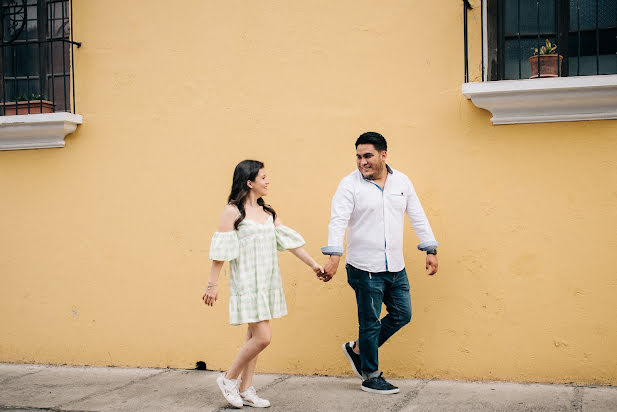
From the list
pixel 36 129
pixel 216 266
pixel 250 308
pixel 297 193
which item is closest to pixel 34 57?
pixel 36 129

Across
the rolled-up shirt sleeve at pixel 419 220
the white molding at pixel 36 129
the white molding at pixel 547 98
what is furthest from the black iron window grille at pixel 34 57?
the white molding at pixel 547 98

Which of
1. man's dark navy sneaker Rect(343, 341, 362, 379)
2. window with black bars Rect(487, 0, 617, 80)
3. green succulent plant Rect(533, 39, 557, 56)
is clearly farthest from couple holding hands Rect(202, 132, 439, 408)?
green succulent plant Rect(533, 39, 557, 56)

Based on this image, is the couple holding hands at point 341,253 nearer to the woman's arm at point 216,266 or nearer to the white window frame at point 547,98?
the woman's arm at point 216,266

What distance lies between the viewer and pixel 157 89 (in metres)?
6.04

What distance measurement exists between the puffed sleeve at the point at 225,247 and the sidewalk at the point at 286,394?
3.40 feet

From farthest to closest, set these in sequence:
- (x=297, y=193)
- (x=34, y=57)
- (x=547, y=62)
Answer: (x=34, y=57)
(x=297, y=193)
(x=547, y=62)

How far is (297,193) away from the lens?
5711 millimetres

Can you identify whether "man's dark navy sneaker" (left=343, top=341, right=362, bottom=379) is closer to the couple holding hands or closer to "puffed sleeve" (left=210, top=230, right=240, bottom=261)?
the couple holding hands

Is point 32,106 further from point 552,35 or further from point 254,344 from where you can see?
point 552,35

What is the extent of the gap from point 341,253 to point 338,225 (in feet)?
0.62

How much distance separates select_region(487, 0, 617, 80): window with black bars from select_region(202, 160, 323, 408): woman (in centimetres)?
201

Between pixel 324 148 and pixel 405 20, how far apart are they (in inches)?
44.5

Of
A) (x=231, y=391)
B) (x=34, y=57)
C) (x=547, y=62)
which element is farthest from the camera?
(x=34, y=57)

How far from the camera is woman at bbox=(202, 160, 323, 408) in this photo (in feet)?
15.6
